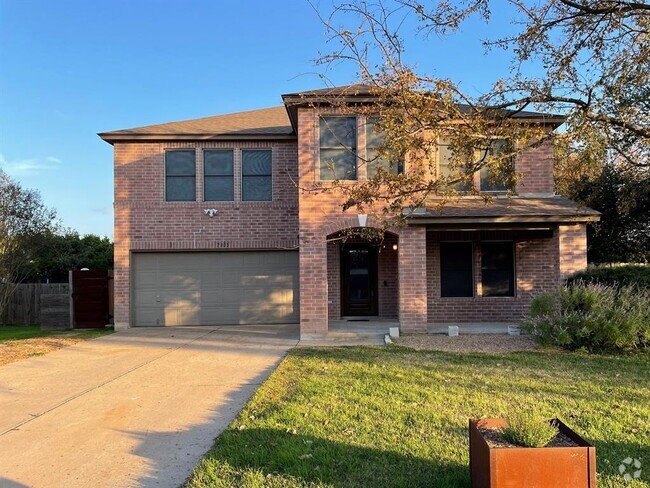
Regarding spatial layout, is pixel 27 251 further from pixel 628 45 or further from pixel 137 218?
pixel 628 45

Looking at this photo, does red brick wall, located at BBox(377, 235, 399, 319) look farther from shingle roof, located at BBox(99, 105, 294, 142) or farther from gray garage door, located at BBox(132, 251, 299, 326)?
shingle roof, located at BBox(99, 105, 294, 142)

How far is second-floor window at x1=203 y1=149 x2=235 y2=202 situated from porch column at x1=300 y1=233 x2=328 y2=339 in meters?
3.77

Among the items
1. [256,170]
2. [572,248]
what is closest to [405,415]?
[572,248]

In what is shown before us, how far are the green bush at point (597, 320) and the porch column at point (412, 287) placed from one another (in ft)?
8.52

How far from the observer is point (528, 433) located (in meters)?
3.45

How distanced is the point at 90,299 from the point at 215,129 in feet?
20.5

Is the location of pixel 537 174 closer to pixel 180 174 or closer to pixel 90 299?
pixel 180 174

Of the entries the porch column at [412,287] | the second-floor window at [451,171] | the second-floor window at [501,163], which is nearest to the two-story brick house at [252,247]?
the second-floor window at [451,171]

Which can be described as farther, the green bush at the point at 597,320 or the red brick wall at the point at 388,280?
the red brick wall at the point at 388,280

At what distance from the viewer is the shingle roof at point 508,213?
465 inches

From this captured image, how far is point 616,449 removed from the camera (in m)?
4.57

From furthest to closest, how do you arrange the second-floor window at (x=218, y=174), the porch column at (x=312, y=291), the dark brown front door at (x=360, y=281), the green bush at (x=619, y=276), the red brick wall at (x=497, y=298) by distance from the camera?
the dark brown front door at (x=360, y=281)
the second-floor window at (x=218, y=174)
the red brick wall at (x=497, y=298)
the porch column at (x=312, y=291)
the green bush at (x=619, y=276)

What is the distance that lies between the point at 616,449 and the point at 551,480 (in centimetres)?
171

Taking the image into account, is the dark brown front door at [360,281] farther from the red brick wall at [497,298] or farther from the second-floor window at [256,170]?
the second-floor window at [256,170]
